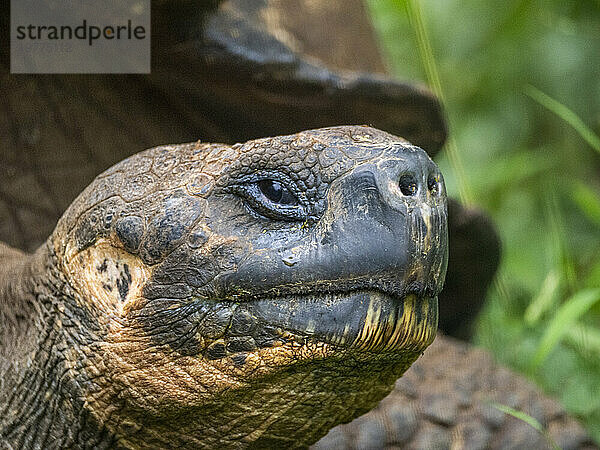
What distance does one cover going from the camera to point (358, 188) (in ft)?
3.63

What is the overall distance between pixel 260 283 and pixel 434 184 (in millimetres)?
276

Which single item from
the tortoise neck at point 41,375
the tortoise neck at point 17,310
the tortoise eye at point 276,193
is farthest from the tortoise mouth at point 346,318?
the tortoise neck at point 17,310

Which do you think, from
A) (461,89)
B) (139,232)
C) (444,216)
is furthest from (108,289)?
(461,89)

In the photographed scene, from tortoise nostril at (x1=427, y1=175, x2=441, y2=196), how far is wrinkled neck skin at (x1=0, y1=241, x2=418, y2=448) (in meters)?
0.23

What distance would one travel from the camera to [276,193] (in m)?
1.15

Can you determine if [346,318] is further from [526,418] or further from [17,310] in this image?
[526,418]

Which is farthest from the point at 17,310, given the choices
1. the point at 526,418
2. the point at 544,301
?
the point at 544,301

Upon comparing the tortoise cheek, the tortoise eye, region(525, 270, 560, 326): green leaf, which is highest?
the tortoise eye

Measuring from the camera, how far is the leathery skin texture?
43.5 inches

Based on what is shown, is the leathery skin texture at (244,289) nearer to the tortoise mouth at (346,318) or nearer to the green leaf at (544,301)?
the tortoise mouth at (346,318)

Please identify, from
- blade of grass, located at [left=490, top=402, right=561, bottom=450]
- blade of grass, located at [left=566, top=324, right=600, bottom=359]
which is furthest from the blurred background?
blade of grass, located at [left=490, top=402, right=561, bottom=450]

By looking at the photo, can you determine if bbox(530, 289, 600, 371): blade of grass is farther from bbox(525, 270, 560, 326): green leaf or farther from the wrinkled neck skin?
the wrinkled neck skin

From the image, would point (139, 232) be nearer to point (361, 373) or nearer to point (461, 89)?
point (361, 373)

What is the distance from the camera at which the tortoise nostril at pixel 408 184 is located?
111 centimetres
